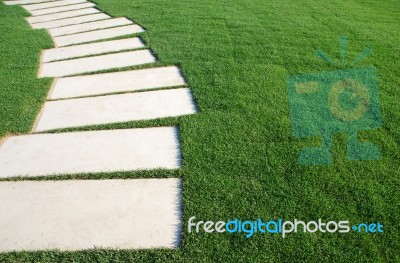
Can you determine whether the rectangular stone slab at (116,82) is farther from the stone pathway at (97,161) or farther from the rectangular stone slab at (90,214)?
the rectangular stone slab at (90,214)

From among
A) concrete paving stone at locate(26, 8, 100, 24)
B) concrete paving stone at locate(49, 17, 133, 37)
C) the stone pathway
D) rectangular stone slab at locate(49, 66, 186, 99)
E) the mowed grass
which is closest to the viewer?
the mowed grass

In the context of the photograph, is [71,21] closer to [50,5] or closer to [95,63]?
[50,5]

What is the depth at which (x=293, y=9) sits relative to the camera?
19.1ft

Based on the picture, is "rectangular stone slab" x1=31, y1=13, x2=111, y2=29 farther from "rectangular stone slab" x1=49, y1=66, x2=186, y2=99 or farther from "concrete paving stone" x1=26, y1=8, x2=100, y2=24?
"rectangular stone slab" x1=49, y1=66, x2=186, y2=99

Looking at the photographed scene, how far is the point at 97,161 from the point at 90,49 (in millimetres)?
2732

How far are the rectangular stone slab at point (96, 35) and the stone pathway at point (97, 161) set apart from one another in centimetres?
78

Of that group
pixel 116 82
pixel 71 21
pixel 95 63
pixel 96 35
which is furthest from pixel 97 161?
pixel 71 21

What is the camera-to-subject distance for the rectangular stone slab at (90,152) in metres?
2.47

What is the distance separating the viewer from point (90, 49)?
470 centimetres

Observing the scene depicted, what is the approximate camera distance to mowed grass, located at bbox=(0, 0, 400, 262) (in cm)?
184

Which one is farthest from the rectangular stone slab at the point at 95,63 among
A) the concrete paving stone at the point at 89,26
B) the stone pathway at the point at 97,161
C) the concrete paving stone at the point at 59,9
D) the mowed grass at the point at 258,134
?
the concrete paving stone at the point at 59,9

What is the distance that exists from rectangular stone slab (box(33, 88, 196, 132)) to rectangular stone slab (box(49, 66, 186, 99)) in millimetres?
156

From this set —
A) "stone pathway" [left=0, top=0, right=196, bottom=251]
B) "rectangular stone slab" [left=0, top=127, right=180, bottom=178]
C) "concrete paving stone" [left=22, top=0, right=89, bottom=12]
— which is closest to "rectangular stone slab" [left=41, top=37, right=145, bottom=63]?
"stone pathway" [left=0, top=0, right=196, bottom=251]

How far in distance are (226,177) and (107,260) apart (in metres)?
0.95
